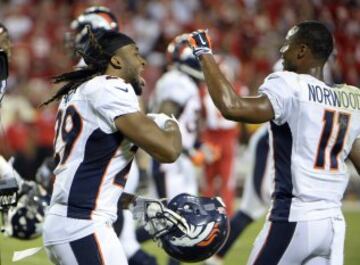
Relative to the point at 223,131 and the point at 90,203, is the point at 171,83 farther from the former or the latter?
the point at 90,203

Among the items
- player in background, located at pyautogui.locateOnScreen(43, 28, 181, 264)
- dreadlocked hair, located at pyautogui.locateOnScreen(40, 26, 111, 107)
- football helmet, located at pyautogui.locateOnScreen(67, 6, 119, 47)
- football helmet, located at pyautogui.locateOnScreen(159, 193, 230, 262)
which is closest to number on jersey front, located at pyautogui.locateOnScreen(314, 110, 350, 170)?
football helmet, located at pyautogui.locateOnScreen(159, 193, 230, 262)

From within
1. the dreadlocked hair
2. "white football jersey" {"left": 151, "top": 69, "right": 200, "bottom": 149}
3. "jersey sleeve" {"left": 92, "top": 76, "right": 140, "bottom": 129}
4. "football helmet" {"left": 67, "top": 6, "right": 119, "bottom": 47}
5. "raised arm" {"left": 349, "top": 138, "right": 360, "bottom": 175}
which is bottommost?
"white football jersey" {"left": 151, "top": 69, "right": 200, "bottom": 149}

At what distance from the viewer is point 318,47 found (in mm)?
4266

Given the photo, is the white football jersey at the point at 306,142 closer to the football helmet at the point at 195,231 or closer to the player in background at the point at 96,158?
the football helmet at the point at 195,231

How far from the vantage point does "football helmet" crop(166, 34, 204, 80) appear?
768 cm

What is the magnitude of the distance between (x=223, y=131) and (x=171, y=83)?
2282mm

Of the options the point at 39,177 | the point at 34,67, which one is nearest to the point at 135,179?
the point at 39,177

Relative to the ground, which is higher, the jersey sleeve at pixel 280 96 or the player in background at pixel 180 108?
the jersey sleeve at pixel 280 96

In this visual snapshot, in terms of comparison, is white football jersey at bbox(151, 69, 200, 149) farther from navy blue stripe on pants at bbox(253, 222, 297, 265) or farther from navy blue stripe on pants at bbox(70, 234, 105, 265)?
navy blue stripe on pants at bbox(70, 234, 105, 265)

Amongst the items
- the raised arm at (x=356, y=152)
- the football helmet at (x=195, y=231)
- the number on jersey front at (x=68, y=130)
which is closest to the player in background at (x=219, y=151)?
the raised arm at (x=356, y=152)

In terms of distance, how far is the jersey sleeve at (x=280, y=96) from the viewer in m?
4.09

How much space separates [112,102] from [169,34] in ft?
34.2

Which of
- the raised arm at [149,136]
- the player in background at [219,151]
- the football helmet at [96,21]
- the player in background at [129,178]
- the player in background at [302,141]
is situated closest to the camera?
the raised arm at [149,136]

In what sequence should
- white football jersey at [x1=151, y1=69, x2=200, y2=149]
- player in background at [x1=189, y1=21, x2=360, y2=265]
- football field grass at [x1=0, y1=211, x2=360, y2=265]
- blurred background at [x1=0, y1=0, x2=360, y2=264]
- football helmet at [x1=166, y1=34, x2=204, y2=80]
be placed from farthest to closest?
1. blurred background at [x1=0, y1=0, x2=360, y2=264]
2. football helmet at [x1=166, y1=34, x2=204, y2=80]
3. football field grass at [x1=0, y1=211, x2=360, y2=265]
4. white football jersey at [x1=151, y1=69, x2=200, y2=149]
5. player in background at [x1=189, y1=21, x2=360, y2=265]
